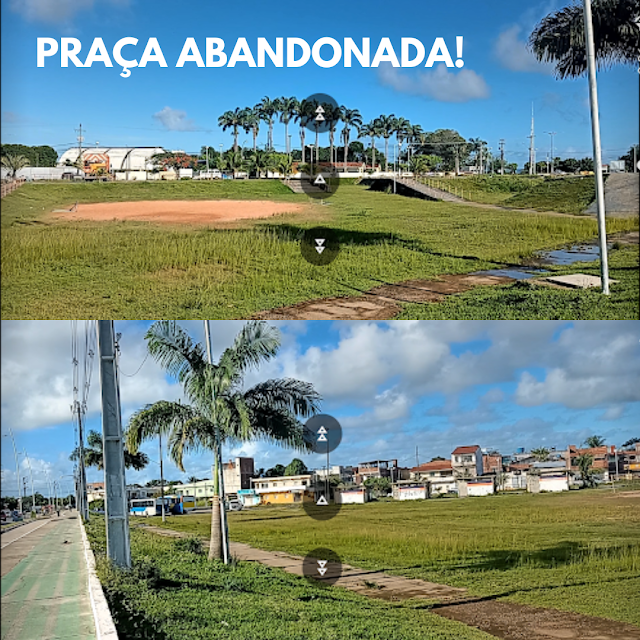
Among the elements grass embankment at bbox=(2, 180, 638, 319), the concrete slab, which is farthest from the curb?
the concrete slab

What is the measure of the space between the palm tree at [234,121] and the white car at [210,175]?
1.24 ft

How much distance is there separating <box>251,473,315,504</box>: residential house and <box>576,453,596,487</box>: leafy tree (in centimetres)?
703

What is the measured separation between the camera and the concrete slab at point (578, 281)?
882 cm

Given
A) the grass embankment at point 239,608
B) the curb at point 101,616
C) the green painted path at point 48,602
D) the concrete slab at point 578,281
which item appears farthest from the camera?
the concrete slab at point 578,281

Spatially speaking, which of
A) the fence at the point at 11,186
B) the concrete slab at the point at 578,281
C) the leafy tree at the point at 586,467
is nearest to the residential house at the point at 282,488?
the leafy tree at the point at 586,467

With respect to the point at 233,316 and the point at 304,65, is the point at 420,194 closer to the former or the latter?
the point at 304,65

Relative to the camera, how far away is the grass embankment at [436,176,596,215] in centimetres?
1040

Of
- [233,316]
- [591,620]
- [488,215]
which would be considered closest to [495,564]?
[591,620]

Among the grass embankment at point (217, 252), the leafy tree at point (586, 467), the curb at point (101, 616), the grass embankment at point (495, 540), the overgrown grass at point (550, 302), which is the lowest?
the grass embankment at point (495, 540)

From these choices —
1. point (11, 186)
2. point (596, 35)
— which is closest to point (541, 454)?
point (596, 35)

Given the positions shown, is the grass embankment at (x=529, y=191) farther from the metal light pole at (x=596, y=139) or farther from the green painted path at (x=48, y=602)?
the green painted path at (x=48, y=602)

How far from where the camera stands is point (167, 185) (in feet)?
30.8

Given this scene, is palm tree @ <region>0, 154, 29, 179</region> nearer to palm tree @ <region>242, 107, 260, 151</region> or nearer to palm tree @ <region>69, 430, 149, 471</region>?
palm tree @ <region>242, 107, 260, 151</region>

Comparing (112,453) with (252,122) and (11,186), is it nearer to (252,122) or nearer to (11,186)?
(11,186)
